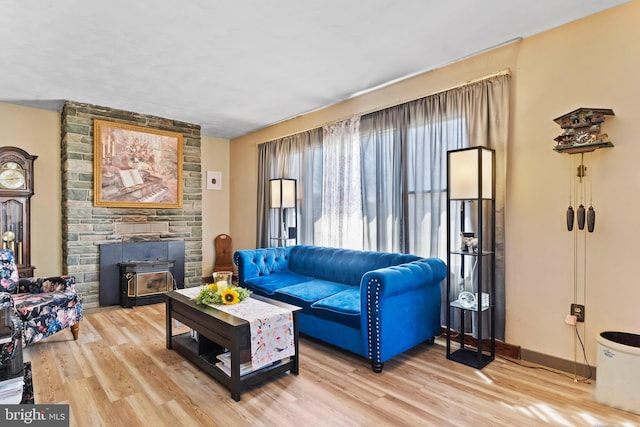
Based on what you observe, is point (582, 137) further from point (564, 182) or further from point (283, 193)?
point (283, 193)

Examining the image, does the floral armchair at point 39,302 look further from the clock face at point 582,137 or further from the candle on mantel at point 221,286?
the clock face at point 582,137

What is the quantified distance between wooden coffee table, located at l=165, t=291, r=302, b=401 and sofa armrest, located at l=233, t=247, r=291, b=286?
3.28 feet

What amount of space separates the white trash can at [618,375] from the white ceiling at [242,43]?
2255 millimetres

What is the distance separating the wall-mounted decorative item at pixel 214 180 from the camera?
6.15 metres

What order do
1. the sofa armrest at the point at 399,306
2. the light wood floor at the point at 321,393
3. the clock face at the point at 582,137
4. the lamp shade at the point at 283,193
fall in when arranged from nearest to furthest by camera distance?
the light wood floor at the point at 321,393 < the clock face at the point at 582,137 < the sofa armrest at the point at 399,306 < the lamp shade at the point at 283,193

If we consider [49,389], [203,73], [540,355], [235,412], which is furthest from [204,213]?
[540,355]

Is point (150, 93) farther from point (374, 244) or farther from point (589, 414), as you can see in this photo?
point (589, 414)

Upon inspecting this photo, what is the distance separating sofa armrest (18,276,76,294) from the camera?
340cm

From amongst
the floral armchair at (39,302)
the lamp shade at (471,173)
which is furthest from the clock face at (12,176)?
the lamp shade at (471,173)

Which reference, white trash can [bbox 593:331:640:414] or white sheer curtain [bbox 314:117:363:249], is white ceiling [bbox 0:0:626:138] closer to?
white sheer curtain [bbox 314:117:363:249]

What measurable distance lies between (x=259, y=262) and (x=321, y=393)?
6.90 feet

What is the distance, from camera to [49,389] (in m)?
2.42

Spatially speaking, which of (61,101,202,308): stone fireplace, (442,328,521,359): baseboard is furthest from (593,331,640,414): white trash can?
(61,101,202,308): stone fireplace

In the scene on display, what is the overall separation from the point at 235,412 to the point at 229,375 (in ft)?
0.97
